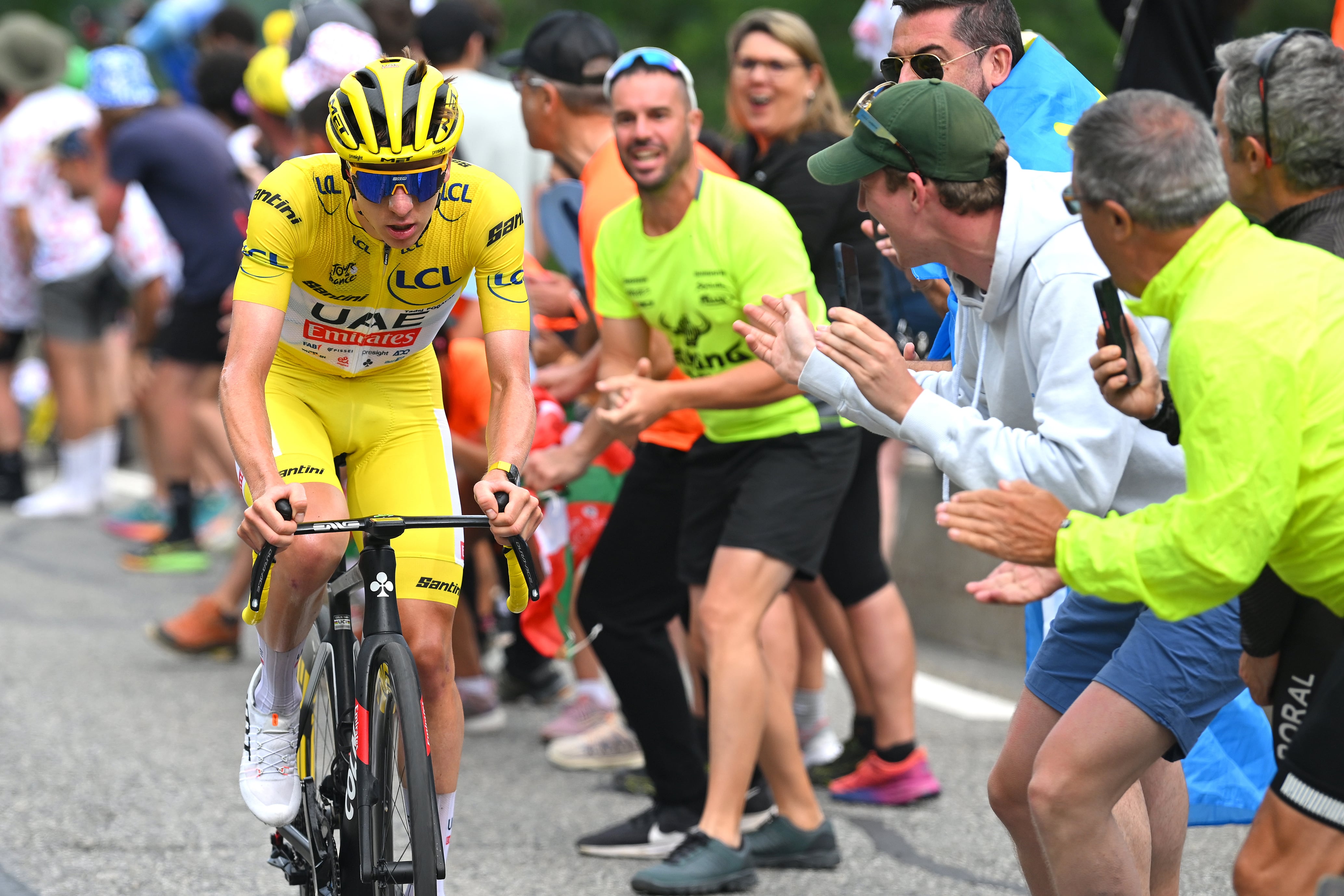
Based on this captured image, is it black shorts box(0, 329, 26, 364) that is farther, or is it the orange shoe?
black shorts box(0, 329, 26, 364)

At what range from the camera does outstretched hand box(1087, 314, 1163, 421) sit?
119 inches

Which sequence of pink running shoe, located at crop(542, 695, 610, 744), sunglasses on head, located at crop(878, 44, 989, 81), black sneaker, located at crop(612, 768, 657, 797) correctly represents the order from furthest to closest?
1. pink running shoe, located at crop(542, 695, 610, 744)
2. black sneaker, located at crop(612, 768, 657, 797)
3. sunglasses on head, located at crop(878, 44, 989, 81)

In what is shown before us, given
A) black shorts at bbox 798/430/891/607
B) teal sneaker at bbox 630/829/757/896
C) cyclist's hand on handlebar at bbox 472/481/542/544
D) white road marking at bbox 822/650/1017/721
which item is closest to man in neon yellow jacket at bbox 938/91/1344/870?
cyclist's hand on handlebar at bbox 472/481/542/544

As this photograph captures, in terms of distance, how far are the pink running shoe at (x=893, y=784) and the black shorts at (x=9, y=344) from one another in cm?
880

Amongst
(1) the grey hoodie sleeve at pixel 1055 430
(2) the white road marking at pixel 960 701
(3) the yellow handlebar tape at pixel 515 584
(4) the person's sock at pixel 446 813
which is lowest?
(2) the white road marking at pixel 960 701

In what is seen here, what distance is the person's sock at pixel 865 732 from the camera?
6.26 metres

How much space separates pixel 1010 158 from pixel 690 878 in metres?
2.38

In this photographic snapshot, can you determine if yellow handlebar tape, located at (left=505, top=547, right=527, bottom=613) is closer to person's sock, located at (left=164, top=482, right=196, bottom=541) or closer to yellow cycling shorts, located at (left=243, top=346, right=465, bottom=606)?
yellow cycling shorts, located at (left=243, top=346, right=465, bottom=606)

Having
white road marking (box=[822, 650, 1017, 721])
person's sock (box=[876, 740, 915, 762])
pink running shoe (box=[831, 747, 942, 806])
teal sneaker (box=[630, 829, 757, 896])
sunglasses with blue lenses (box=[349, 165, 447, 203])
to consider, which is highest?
sunglasses with blue lenses (box=[349, 165, 447, 203])

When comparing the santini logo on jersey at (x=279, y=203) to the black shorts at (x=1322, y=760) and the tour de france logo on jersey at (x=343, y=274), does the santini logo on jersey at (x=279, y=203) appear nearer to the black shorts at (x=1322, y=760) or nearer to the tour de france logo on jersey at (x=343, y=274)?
the tour de france logo on jersey at (x=343, y=274)

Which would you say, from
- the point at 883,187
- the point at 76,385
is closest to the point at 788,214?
the point at 883,187

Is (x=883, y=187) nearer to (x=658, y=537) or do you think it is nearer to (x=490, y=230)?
(x=490, y=230)

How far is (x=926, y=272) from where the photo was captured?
14.6 ft

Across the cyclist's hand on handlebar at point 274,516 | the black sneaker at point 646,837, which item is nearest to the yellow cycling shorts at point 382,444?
the cyclist's hand on handlebar at point 274,516
